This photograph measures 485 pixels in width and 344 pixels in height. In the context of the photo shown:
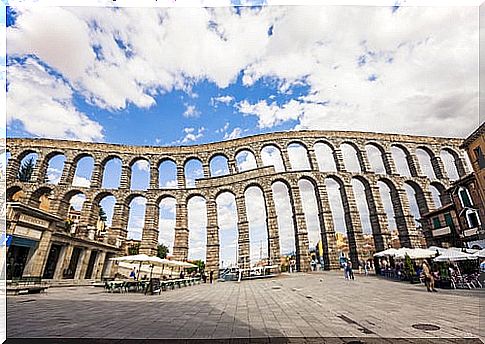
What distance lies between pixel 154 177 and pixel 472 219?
35.4 meters

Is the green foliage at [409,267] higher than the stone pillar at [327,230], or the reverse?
the stone pillar at [327,230]

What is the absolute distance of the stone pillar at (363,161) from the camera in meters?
38.8

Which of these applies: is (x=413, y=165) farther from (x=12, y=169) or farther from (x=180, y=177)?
(x=12, y=169)

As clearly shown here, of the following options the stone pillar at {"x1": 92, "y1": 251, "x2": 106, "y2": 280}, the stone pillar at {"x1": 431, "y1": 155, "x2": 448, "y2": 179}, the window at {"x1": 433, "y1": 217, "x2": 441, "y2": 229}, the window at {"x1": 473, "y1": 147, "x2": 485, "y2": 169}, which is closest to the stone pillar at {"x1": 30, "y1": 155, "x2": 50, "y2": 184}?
the stone pillar at {"x1": 92, "y1": 251, "x2": 106, "y2": 280}

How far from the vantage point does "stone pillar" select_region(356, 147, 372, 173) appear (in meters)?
38.8

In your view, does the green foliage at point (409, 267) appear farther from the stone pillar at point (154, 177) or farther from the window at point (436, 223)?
the stone pillar at point (154, 177)

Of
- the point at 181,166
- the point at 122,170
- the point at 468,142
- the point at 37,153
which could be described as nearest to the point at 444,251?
the point at 468,142

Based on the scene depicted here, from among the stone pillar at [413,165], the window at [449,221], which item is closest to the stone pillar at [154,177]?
the window at [449,221]

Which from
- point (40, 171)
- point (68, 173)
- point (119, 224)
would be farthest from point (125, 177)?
point (40, 171)

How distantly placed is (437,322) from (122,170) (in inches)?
1502

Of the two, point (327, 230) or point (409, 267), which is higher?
point (327, 230)

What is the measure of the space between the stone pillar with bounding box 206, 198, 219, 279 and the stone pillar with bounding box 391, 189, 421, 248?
23.1 m

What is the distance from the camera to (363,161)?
39094 millimetres

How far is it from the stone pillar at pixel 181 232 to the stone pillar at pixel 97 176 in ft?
36.2
